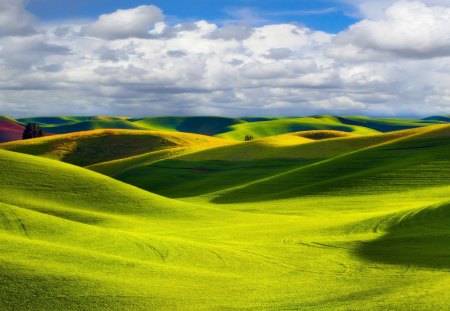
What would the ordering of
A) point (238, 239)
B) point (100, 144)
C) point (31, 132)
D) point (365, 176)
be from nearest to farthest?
point (238, 239)
point (365, 176)
point (100, 144)
point (31, 132)

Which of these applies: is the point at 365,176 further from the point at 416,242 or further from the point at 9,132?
the point at 9,132

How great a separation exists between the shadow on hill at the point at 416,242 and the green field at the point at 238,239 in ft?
0.29

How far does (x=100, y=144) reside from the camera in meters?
120

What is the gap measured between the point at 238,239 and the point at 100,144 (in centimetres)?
9205

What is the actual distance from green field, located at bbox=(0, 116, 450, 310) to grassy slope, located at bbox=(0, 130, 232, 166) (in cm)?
4261

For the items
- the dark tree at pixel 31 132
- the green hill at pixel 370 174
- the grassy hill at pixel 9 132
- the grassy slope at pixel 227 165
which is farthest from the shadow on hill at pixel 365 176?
the grassy hill at pixel 9 132

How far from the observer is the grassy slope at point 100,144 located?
112m

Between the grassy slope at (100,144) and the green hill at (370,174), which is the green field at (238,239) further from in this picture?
the grassy slope at (100,144)

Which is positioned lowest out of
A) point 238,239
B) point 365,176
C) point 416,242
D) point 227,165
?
point 238,239

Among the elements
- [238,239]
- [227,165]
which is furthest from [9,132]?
[238,239]

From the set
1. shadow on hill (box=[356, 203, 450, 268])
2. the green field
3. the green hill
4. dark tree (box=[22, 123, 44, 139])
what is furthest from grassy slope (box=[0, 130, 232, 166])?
shadow on hill (box=[356, 203, 450, 268])

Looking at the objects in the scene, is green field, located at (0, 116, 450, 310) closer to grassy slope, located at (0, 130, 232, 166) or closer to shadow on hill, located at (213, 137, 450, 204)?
shadow on hill, located at (213, 137, 450, 204)

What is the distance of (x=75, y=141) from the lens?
395ft

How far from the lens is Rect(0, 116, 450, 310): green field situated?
18891mm
